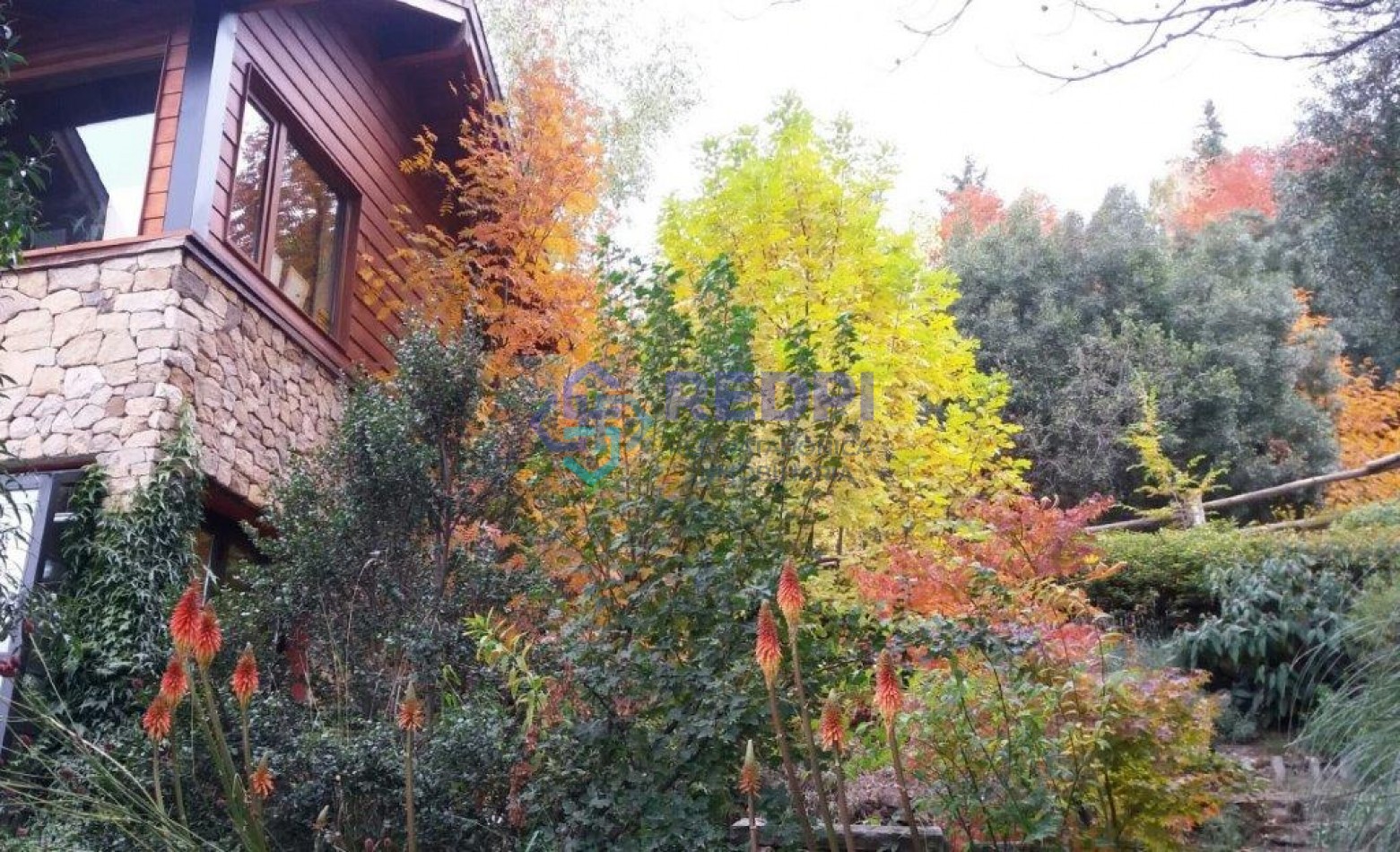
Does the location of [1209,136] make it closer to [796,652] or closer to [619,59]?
[619,59]

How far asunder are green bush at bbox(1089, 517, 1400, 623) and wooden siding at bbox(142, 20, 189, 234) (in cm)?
655

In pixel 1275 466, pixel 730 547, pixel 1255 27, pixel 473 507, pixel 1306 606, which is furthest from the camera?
pixel 1275 466

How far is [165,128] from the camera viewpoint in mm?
7172

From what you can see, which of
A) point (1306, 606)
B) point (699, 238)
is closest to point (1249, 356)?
point (1306, 606)

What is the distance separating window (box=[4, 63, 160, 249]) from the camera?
720cm

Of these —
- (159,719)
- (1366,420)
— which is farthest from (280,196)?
(1366,420)

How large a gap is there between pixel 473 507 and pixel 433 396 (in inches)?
23.6

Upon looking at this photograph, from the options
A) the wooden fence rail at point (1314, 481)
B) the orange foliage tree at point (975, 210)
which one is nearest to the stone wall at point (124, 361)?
the wooden fence rail at point (1314, 481)

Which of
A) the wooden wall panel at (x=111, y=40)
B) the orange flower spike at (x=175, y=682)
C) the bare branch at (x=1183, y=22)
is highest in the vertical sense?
the wooden wall panel at (x=111, y=40)

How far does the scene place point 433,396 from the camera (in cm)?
573

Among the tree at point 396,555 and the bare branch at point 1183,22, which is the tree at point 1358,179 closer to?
the bare branch at point 1183,22

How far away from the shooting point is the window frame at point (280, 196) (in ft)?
24.6

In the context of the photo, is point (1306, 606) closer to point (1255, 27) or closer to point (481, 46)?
point (1255, 27)

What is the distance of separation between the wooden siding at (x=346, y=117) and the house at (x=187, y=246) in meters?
0.02
